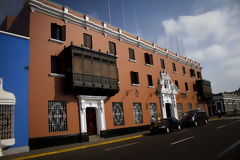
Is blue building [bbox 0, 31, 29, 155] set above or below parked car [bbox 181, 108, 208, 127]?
above

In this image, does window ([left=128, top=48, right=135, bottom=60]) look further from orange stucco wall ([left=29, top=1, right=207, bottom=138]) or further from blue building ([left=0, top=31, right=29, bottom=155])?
blue building ([left=0, top=31, right=29, bottom=155])

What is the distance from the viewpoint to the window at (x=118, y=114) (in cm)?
1888

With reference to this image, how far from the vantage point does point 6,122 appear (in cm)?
1164

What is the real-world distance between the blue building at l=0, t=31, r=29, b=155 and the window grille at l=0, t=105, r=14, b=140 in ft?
1.04

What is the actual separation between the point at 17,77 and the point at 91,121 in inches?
301

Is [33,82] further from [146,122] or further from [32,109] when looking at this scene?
[146,122]

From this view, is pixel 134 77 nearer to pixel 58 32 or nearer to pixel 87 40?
pixel 87 40

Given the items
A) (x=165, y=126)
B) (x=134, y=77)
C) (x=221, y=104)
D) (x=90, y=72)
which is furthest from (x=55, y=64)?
(x=221, y=104)

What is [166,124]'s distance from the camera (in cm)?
1708

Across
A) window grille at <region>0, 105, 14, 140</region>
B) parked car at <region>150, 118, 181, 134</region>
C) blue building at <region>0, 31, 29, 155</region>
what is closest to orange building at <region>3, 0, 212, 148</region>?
blue building at <region>0, 31, 29, 155</region>

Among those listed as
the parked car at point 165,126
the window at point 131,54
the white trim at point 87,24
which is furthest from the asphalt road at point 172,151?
the window at point 131,54

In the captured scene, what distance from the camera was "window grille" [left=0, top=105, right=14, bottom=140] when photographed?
1138cm

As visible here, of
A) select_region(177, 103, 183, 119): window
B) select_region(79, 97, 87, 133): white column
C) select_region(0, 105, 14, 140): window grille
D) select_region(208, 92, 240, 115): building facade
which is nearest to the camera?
select_region(0, 105, 14, 140): window grille

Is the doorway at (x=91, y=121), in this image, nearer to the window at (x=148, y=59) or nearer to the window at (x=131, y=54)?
the window at (x=131, y=54)
